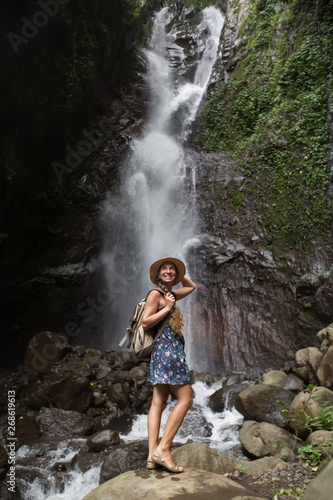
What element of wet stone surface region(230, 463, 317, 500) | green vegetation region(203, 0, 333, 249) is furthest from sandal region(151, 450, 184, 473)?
green vegetation region(203, 0, 333, 249)

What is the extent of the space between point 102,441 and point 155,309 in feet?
11.1

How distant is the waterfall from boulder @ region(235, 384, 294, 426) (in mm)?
4899

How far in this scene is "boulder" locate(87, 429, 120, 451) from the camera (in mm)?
5137

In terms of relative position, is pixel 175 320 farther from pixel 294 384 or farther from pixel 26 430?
pixel 294 384

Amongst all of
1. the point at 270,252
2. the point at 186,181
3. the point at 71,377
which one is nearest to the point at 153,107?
the point at 186,181

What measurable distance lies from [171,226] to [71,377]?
7140 mm

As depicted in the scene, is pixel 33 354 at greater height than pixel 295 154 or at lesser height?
lesser

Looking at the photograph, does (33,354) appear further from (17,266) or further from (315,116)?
(315,116)

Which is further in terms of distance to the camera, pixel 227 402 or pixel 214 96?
pixel 214 96

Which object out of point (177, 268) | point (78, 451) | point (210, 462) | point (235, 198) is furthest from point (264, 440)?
point (235, 198)

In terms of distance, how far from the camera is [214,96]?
14.7 meters

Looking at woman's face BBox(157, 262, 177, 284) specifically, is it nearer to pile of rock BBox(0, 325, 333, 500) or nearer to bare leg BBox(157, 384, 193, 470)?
bare leg BBox(157, 384, 193, 470)

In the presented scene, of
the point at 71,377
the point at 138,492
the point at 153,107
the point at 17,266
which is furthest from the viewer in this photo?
the point at 153,107

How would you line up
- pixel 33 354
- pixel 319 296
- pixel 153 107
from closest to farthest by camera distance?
pixel 33 354
pixel 319 296
pixel 153 107
